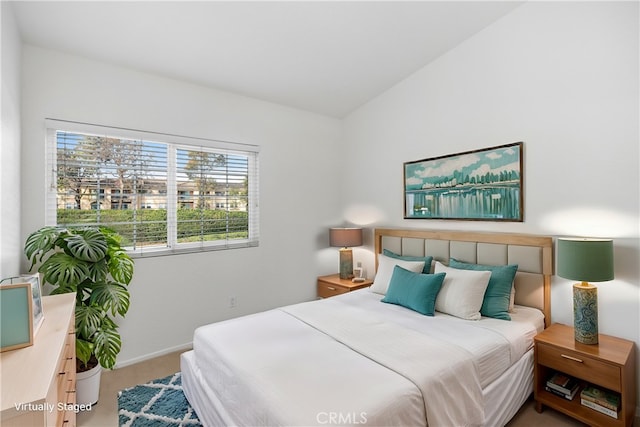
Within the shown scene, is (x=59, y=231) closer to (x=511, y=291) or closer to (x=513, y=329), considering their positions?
(x=513, y=329)

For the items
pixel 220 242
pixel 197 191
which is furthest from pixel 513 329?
pixel 197 191

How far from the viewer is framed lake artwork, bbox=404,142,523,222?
270 cm

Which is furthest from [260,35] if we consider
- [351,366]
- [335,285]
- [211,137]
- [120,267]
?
[335,285]

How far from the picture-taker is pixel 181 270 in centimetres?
309

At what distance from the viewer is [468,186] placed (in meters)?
3.01

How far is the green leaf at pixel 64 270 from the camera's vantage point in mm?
2084

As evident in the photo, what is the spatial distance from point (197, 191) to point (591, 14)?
3581 millimetres

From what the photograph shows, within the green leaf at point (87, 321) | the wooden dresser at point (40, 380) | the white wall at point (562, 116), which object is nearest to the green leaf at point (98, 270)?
the green leaf at point (87, 321)

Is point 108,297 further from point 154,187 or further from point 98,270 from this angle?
point 154,187

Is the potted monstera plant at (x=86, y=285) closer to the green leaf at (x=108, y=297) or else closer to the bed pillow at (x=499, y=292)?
the green leaf at (x=108, y=297)

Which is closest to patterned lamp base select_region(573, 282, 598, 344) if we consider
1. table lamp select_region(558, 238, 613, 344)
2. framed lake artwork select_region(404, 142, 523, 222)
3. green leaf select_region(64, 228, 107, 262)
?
table lamp select_region(558, 238, 613, 344)

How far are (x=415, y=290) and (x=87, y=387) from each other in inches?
98.0

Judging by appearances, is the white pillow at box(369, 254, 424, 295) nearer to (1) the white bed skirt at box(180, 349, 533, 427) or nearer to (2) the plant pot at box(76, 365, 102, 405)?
(1) the white bed skirt at box(180, 349, 533, 427)

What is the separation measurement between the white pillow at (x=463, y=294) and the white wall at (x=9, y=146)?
9.45 ft
